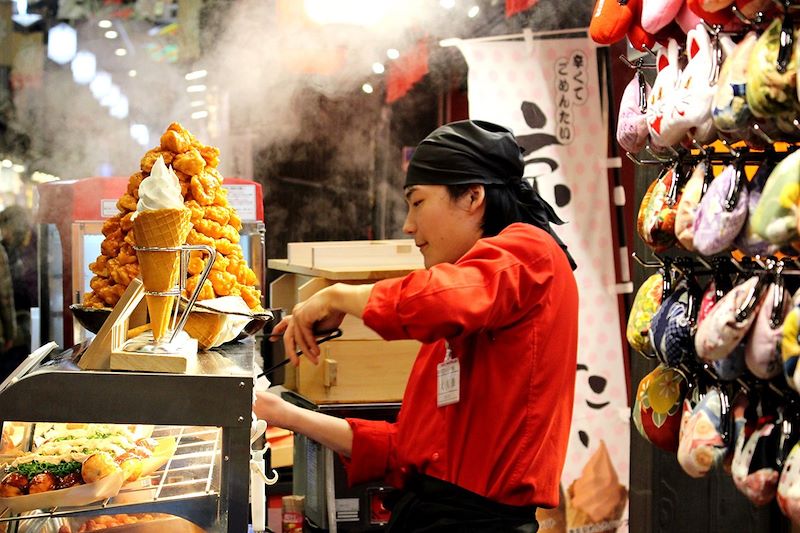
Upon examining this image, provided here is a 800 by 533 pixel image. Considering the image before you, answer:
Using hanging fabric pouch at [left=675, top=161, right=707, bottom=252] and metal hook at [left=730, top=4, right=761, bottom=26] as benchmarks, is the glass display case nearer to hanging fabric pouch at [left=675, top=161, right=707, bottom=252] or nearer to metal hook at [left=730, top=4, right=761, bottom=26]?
hanging fabric pouch at [left=675, top=161, right=707, bottom=252]

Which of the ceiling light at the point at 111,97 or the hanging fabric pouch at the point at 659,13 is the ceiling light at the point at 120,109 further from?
the hanging fabric pouch at the point at 659,13

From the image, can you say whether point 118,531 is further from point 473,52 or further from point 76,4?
point 76,4

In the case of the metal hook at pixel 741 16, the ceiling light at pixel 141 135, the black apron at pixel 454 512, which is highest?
the ceiling light at pixel 141 135

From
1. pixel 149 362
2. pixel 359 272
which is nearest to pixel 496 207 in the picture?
pixel 149 362

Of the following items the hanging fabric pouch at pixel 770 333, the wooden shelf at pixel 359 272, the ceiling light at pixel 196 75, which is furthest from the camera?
the ceiling light at pixel 196 75

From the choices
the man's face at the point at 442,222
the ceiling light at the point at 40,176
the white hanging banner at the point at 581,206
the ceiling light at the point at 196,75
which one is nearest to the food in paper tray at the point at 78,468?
the man's face at the point at 442,222

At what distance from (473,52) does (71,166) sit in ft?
10.5

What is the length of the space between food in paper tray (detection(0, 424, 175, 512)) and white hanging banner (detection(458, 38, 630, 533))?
2.69 meters

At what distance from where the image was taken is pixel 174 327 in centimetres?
201

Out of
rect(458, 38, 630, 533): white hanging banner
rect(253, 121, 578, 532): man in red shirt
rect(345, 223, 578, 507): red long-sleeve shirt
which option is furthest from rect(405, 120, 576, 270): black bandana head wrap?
rect(458, 38, 630, 533): white hanging banner

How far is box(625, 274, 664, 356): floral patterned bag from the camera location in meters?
2.24

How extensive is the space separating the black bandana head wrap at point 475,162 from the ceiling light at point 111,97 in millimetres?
4391

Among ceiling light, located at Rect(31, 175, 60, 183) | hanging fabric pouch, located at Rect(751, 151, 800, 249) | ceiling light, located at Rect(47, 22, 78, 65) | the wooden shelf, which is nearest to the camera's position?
hanging fabric pouch, located at Rect(751, 151, 800, 249)

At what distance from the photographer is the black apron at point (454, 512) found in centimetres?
247
